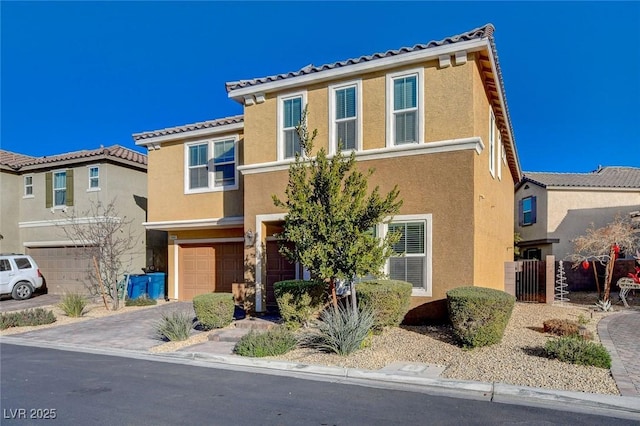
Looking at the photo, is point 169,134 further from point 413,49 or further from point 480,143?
point 480,143

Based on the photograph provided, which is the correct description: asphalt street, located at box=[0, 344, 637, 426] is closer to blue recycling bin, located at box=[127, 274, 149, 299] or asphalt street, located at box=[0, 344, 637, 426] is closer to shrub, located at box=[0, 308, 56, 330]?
shrub, located at box=[0, 308, 56, 330]

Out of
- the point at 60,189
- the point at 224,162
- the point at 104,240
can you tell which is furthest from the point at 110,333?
the point at 60,189

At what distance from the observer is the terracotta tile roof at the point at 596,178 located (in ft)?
83.7

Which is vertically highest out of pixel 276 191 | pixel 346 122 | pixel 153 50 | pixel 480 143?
pixel 153 50

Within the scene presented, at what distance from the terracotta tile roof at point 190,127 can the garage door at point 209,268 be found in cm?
430

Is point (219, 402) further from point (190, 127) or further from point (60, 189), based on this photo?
point (60, 189)

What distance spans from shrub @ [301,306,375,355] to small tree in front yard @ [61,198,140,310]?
1022 cm

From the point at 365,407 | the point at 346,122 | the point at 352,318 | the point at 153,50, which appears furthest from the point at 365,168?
the point at 153,50

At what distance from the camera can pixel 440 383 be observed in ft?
23.2

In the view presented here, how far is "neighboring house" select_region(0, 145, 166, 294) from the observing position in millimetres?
20078

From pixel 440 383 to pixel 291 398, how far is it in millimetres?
2286

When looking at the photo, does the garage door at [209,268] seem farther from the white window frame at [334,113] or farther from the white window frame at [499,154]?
the white window frame at [499,154]

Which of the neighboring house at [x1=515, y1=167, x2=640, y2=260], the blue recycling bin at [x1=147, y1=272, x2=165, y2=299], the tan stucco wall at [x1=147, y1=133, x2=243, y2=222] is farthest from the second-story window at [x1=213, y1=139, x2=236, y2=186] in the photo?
the neighboring house at [x1=515, y1=167, x2=640, y2=260]

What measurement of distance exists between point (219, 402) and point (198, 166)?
11.6 metres
